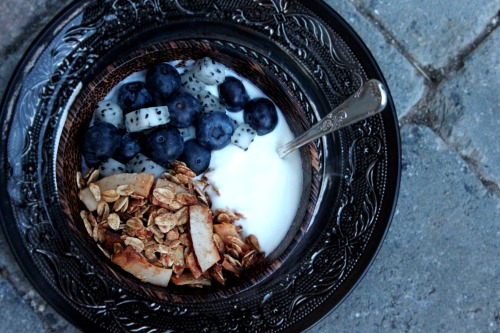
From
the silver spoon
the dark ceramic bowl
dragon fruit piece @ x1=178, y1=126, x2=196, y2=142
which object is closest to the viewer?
the silver spoon

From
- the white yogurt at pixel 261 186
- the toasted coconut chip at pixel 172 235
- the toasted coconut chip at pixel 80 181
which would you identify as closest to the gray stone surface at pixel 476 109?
the white yogurt at pixel 261 186

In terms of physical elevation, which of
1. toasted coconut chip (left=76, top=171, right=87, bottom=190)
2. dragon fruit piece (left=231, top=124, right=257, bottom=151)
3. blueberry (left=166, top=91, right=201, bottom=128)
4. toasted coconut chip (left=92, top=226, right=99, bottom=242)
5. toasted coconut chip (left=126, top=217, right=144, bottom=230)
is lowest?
toasted coconut chip (left=92, top=226, right=99, bottom=242)

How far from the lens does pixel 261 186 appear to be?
998mm

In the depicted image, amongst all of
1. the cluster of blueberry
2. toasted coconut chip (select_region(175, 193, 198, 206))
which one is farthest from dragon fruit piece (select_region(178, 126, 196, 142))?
toasted coconut chip (select_region(175, 193, 198, 206))

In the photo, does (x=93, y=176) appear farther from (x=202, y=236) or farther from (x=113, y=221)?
(x=202, y=236)

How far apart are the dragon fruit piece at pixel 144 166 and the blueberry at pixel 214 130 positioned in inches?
3.3

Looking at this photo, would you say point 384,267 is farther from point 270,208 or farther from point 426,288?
point 270,208

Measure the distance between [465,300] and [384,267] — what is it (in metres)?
0.19

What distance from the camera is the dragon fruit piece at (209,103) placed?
1012 mm

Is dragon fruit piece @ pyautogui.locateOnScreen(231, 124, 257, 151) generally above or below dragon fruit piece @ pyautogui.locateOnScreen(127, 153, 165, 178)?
above

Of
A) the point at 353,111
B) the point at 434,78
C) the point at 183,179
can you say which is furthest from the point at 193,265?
the point at 434,78

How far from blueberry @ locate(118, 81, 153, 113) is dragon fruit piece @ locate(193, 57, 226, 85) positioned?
9 centimetres

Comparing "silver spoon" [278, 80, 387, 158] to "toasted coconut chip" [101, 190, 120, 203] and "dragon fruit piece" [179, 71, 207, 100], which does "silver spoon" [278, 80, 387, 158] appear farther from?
"toasted coconut chip" [101, 190, 120, 203]

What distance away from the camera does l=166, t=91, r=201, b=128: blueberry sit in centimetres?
99
